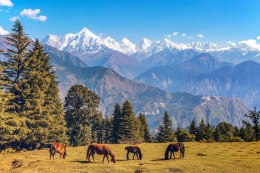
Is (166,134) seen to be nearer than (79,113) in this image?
No

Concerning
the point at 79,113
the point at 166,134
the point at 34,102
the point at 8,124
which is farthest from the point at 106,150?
the point at 166,134

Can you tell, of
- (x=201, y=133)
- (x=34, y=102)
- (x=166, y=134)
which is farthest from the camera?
(x=166, y=134)

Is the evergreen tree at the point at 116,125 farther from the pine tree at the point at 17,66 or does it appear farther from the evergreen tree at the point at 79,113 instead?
the pine tree at the point at 17,66

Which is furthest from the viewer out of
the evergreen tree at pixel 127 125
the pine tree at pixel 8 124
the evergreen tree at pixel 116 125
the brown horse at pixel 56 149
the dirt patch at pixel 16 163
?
the evergreen tree at pixel 116 125

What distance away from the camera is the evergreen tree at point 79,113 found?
79562 mm

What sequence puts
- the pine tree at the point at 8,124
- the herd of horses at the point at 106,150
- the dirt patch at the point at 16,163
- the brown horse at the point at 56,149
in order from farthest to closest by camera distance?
the pine tree at the point at 8,124 < the brown horse at the point at 56,149 < the dirt patch at the point at 16,163 < the herd of horses at the point at 106,150

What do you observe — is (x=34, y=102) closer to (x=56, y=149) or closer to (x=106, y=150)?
(x=56, y=149)

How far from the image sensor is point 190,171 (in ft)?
77.2

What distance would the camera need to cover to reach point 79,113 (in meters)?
79.8

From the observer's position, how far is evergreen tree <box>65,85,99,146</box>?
79.6 m

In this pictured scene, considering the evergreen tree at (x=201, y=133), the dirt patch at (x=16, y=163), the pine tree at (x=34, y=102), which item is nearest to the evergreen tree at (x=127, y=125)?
the evergreen tree at (x=201, y=133)

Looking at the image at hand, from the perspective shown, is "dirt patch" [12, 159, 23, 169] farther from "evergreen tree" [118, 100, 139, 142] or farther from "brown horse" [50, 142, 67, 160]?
"evergreen tree" [118, 100, 139, 142]

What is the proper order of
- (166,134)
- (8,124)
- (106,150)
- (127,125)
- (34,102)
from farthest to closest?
(166,134), (127,125), (34,102), (8,124), (106,150)

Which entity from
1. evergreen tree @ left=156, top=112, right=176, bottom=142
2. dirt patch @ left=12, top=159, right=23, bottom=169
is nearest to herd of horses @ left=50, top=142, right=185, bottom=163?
dirt patch @ left=12, top=159, right=23, bottom=169
